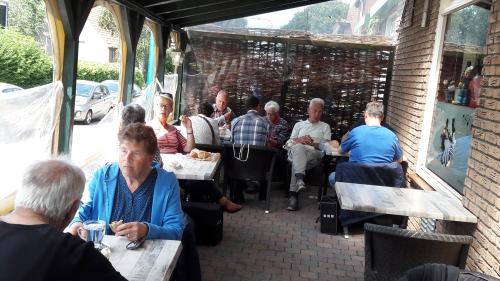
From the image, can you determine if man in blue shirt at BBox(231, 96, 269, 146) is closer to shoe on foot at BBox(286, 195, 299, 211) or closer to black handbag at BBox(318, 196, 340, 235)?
shoe on foot at BBox(286, 195, 299, 211)

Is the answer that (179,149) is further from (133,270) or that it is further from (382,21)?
(382,21)

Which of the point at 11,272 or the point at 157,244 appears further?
the point at 157,244

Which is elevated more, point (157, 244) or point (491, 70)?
point (491, 70)

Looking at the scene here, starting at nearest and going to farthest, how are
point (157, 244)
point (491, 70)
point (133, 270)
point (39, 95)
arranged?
point (133, 270)
point (157, 244)
point (491, 70)
point (39, 95)

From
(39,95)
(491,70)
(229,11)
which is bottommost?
(39,95)

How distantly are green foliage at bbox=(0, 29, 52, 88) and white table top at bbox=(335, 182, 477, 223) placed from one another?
686cm

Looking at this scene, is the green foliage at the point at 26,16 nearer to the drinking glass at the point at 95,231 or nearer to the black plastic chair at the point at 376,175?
the black plastic chair at the point at 376,175

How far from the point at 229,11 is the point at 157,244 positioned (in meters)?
5.66

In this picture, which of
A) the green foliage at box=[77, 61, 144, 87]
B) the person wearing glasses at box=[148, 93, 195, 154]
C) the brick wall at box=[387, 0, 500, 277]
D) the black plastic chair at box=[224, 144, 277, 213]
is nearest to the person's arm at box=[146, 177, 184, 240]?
the brick wall at box=[387, 0, 500, 277]

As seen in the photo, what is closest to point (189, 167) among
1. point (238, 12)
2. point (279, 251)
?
point (279, 251)

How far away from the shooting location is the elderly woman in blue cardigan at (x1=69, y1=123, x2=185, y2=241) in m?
2.34

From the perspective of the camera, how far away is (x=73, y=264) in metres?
Result: 1.28

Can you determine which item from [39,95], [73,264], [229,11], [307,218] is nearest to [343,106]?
[229,11]

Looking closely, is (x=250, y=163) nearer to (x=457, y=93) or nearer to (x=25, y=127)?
(x=457, y=93)
